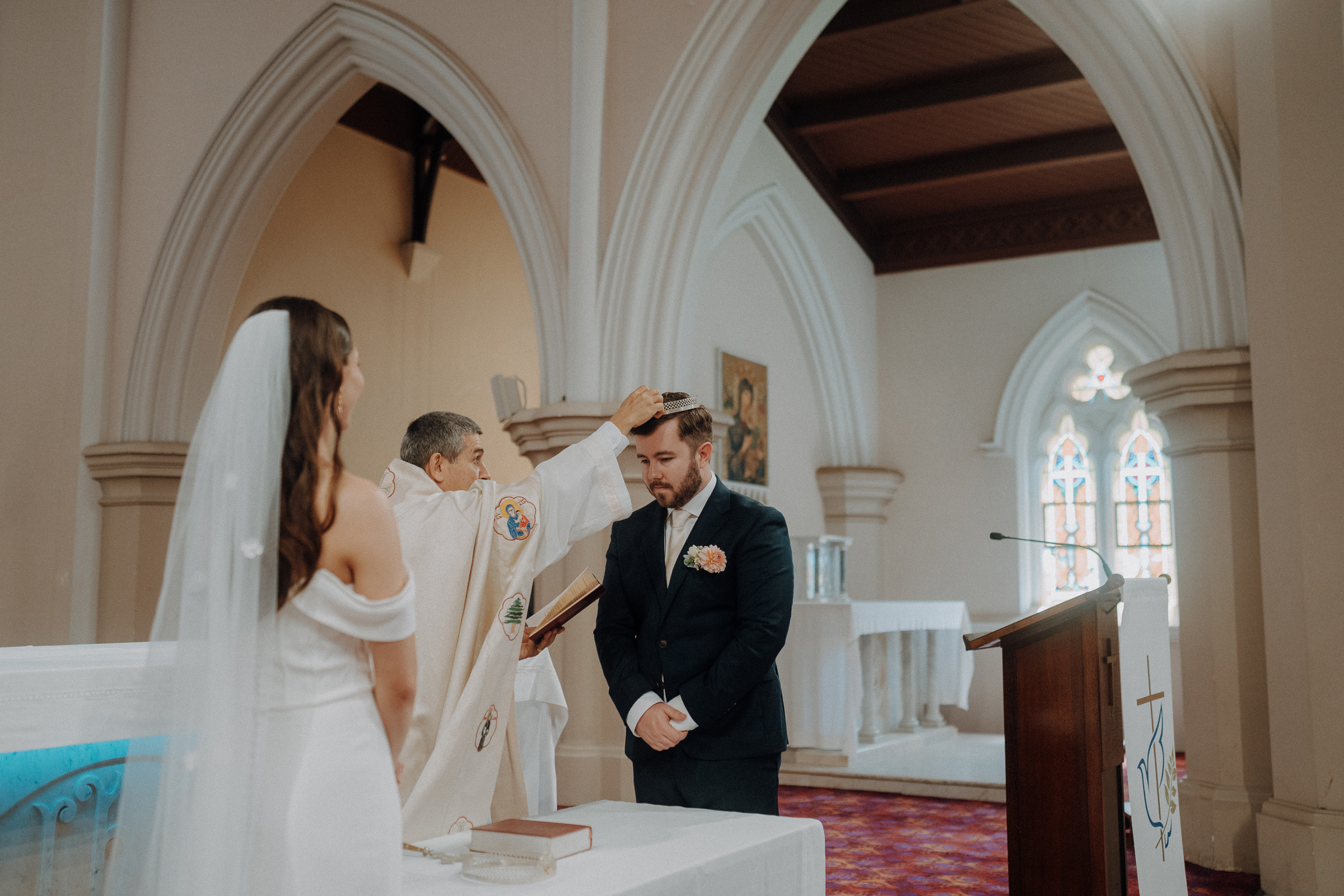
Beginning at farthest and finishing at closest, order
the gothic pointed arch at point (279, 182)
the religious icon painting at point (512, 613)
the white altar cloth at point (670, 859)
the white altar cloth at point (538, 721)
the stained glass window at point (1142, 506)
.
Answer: the stained glass window at point (1142, 506)
the gothic pointed arch at point (279, 182)
the white altar cloth at point (538, 721)
the religious icon painting at point (512, 613)
the white altar cloth at point (670, 859)

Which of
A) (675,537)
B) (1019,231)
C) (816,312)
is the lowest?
(675,537)

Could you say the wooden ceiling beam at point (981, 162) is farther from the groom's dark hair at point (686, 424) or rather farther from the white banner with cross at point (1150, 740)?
the groom's dark hair at point (686, 424)

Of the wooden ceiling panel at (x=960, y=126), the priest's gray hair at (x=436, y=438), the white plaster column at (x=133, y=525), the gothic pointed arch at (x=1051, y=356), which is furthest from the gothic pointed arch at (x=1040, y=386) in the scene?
the priest's gray hair at (x=436, y=438)

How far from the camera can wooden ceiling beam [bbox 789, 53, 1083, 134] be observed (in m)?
7.82

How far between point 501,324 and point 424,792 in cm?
749

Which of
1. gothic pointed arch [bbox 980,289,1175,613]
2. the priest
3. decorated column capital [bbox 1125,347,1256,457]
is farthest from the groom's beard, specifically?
gothic pointed arch [bbox 980,289,1175,613]

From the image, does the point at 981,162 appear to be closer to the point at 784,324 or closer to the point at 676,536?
the point at 784,324

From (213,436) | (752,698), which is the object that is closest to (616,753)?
(752,698)

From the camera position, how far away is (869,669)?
7773mm

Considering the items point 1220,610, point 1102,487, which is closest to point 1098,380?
point 1102,487

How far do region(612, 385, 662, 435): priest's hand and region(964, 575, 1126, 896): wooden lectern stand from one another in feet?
3.59

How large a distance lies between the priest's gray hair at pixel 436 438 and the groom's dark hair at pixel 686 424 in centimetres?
60

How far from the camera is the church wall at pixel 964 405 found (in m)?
9.34

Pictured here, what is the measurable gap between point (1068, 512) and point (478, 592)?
7982 millimetres
